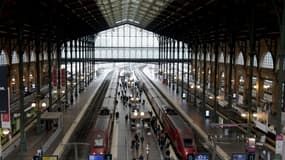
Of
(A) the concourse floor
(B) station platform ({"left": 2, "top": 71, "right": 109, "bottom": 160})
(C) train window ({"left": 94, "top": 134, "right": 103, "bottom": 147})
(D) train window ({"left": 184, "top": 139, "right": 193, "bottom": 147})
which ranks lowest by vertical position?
(A) the concourse floor

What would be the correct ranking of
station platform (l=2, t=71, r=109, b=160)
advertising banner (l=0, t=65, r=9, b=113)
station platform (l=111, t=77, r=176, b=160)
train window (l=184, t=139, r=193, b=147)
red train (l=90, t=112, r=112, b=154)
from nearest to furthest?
1. advertising banner (l=0, t=65, r=9, b=113)
2. red train (l=90, t=112, r=112, b=154)
3. station platform (l=2, t=71, r=109, b=160)
4. train window (l=184, t=139, r=193, b=147)
5. station platform (l=111, t=77, r=176, b=160)

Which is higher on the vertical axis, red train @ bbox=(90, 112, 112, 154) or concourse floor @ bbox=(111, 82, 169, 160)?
red train @ bbox=(90, 112, 112, 154)

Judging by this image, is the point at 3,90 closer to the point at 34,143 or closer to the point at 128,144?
the point at 34,143

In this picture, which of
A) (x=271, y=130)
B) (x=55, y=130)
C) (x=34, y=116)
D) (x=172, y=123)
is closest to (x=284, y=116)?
(x=271, y=130)

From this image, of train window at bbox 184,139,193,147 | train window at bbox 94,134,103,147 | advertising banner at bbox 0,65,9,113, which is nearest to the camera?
advertising banner at bbox 0,65,9,113

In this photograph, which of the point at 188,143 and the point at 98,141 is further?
the point at 188,143

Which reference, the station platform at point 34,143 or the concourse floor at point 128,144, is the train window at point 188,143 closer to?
the concourse floor at point 128,144

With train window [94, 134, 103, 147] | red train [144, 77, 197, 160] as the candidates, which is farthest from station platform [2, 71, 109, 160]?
red train [144, 77, 197, 160]

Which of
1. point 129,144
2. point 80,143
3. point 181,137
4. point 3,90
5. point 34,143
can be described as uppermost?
point 3,90

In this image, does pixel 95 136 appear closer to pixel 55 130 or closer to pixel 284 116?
pixel 55 130

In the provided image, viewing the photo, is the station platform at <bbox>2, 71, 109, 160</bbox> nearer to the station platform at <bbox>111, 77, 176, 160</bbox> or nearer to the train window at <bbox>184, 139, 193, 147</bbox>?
the station platform at <bbox>111, 77, 176, 160</bbox>

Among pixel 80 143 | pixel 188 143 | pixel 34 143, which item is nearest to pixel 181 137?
pixel 188 143

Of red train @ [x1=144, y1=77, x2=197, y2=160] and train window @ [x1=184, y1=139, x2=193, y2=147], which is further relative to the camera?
train window @ [x1=184, y1=139, x2=193, y2=147]

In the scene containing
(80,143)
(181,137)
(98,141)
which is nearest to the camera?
(80,143)
